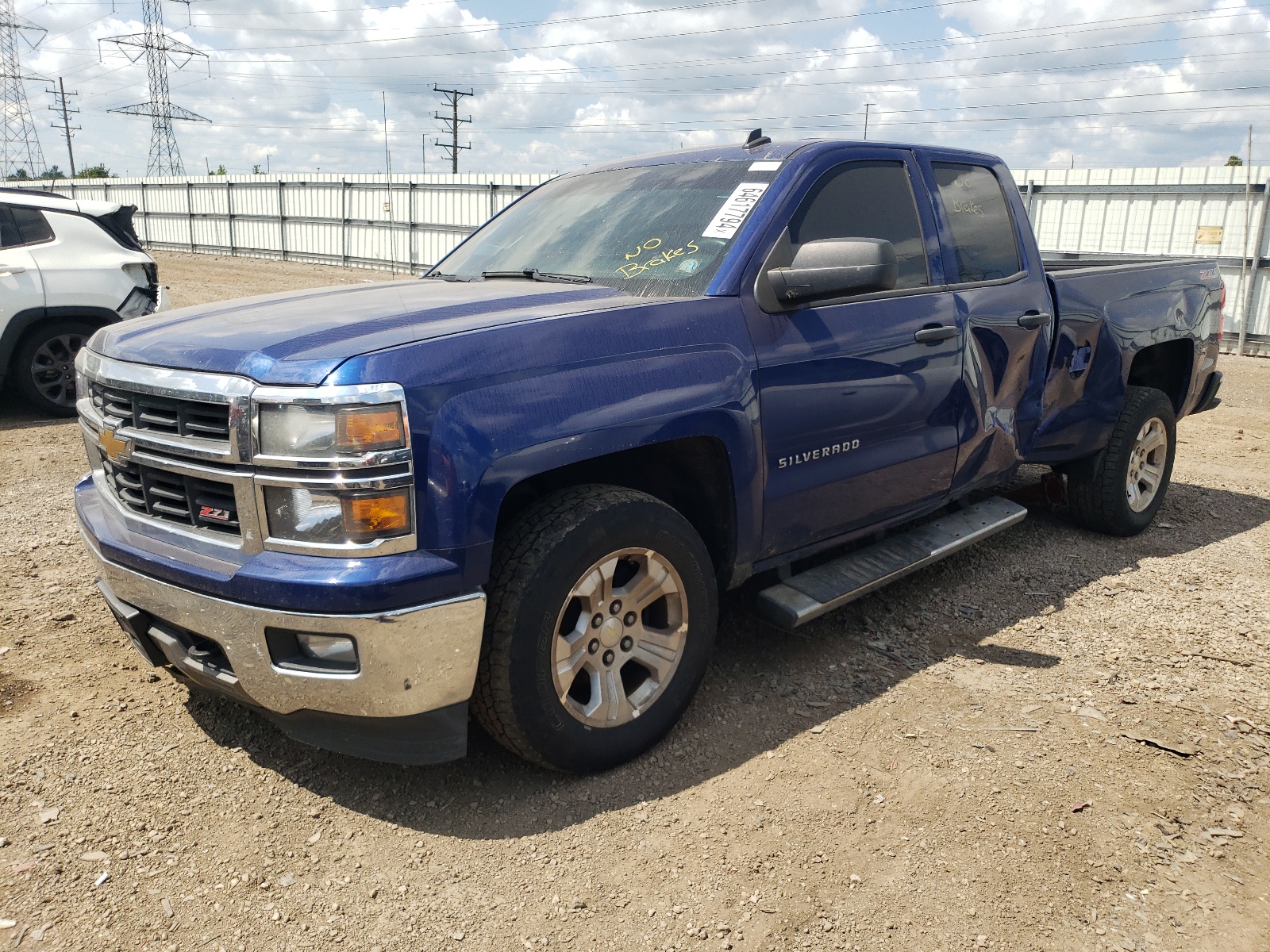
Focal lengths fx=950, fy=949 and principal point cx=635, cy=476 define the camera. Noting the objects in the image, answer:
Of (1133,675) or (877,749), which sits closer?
(877,749)

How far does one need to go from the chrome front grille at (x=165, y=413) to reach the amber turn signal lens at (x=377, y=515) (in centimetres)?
40

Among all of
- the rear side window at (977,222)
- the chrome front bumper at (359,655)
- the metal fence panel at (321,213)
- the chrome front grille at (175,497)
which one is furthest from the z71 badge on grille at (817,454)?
the metal fence panel at (321,213)

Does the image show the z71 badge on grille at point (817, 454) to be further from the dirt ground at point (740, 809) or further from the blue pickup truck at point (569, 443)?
the dirt ground at point (740, 809)

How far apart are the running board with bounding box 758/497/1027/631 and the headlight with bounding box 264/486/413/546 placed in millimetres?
1505

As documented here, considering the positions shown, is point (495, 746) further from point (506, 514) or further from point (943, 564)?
point (943, 564)

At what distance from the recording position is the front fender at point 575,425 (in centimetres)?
242

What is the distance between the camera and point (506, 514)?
2812 mm

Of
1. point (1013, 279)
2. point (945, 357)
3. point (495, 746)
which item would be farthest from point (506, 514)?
point (1013, 279)

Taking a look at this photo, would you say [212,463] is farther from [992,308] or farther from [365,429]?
[992,308]

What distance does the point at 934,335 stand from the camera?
3.74m

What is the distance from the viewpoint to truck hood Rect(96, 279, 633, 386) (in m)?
2.45

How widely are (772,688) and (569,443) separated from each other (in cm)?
145

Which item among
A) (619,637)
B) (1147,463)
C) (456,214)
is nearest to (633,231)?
(619,637)

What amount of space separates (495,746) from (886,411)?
187cm
